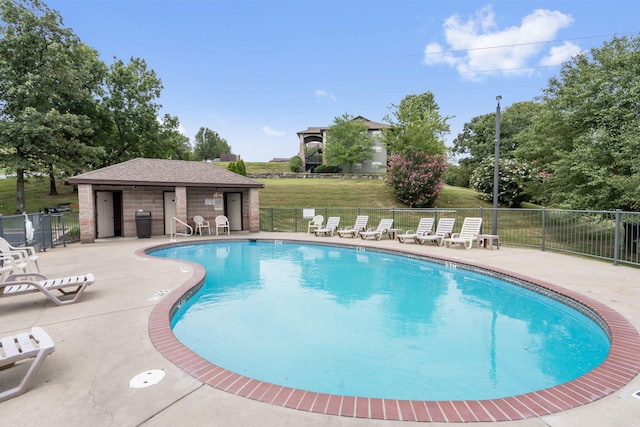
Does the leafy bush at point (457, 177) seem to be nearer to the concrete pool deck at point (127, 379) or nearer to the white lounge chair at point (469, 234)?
the white lounge chair at point (469, 234)

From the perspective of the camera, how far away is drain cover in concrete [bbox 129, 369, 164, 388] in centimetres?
280

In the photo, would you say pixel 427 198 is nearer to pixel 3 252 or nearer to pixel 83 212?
pixel 83 212

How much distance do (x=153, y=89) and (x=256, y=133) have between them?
15.8 metres

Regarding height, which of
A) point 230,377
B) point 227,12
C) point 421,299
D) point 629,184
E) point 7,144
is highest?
point 227,12

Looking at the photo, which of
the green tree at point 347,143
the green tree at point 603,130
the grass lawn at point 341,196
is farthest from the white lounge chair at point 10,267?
the green tree at point 347,143

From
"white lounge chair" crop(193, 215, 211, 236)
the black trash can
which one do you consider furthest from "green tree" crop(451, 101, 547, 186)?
the black trash can

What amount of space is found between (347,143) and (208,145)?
136 feet

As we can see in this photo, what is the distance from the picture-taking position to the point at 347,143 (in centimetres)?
3694

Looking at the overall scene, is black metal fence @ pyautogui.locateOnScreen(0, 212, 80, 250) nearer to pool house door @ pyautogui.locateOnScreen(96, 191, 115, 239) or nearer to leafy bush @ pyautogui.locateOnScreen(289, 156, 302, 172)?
pool house door @ pyautogui.locateOnScreen(96, 191, 115, 239)

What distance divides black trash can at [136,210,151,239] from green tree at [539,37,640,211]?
16.9 metres

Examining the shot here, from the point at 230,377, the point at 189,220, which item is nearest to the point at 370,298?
the point at 230,377

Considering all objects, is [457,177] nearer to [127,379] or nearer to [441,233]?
[441,233]

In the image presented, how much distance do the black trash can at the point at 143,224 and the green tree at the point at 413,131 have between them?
17.7 meters

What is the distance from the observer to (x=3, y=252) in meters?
6.25
